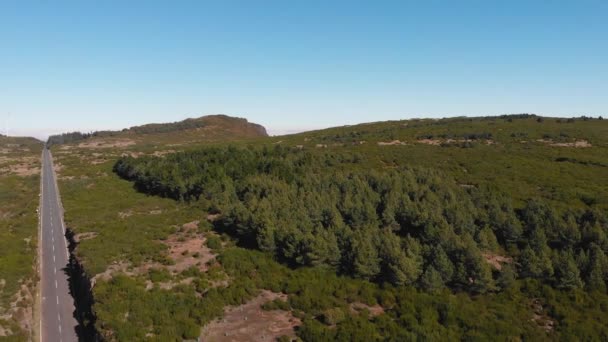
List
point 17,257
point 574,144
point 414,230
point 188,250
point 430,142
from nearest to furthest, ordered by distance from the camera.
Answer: point 17,257, point 188,250, point 414,230, point 574,144, point 430,142

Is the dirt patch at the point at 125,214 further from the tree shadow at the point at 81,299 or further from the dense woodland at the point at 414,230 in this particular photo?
the tree shadow at the point at 81,299

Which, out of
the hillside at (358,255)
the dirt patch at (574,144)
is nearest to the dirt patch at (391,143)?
the dirt patch at (574,144)

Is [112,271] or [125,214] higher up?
[125,214]

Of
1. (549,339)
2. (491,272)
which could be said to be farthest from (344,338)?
(491,272)

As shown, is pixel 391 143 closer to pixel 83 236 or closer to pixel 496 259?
pixel 496 259

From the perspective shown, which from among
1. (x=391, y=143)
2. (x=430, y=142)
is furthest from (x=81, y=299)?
(x=430, y=142)

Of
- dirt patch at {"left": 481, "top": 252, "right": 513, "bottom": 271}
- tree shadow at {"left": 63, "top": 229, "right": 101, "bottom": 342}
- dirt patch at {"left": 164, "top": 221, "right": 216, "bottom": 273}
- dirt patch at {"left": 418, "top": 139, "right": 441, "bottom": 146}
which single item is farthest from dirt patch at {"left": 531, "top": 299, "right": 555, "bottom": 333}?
dirt patch at {"left": 418, "top": 139, "right": 441, "bottom": 146}

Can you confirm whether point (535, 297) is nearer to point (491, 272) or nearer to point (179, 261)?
point (491, 272)

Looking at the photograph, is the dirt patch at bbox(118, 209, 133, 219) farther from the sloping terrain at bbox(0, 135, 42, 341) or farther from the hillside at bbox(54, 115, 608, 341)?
the sloping terrain at bbox(0, 135, 42, 341)

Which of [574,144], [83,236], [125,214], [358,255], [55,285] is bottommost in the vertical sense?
[55,285]
